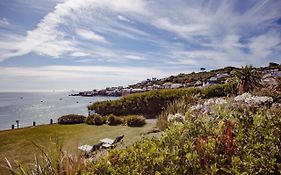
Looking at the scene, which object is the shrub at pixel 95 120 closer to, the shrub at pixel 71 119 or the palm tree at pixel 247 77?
the shrub at pixel 71 119

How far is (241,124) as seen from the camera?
11.7 feet

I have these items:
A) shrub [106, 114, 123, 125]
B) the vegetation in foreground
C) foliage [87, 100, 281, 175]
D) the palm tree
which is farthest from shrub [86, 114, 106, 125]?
foliage [87, 100, 281, 175]

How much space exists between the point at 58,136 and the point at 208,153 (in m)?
9.07

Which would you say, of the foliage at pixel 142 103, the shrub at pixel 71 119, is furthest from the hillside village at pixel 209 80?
the shrub at pixel 71 119

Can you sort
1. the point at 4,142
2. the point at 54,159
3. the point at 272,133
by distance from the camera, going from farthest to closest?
1. the point at 4,142
2. the point at 54,159
3. the point at 272,133

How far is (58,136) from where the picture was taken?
11094 mm

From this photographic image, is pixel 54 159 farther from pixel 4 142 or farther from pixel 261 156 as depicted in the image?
pixel 4 142

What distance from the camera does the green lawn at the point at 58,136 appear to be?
9.46 metres

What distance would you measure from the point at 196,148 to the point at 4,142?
9.94 metres

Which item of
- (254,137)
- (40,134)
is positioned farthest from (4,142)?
(254,137)

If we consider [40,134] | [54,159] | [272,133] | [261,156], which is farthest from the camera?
[40,134]

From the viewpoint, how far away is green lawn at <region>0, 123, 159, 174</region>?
9.46 m

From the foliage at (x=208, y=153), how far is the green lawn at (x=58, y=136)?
19.4ft

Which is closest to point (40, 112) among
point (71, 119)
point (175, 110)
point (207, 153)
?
point (71, 119)
